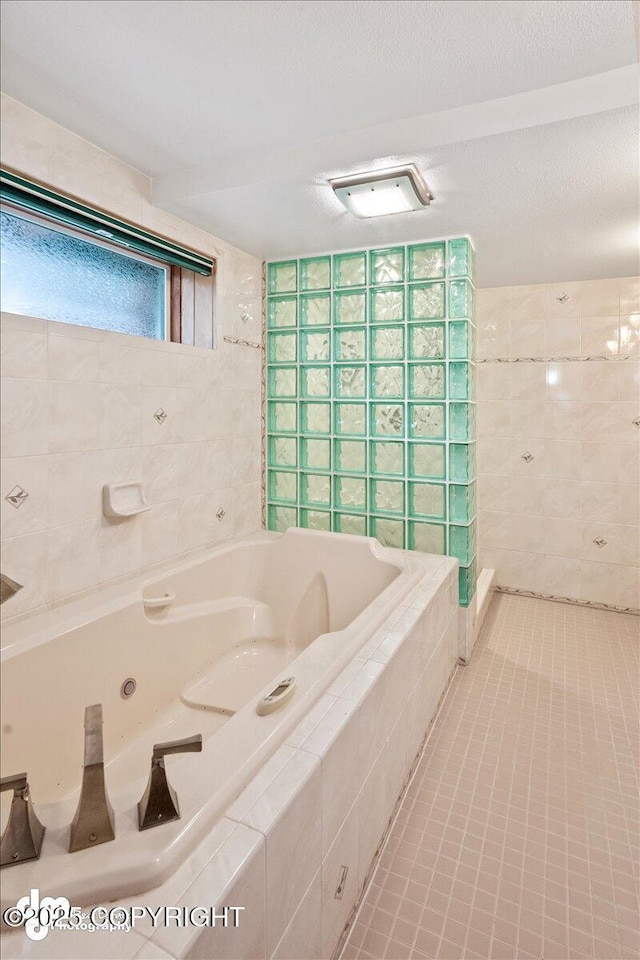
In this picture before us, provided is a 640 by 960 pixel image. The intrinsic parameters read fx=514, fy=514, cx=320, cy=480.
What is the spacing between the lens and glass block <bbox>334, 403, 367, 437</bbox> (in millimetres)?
2539

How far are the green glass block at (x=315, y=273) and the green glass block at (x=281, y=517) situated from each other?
44.7 inches

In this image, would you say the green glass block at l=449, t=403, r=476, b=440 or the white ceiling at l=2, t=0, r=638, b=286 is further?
the green glass block at l=449, t=403, r=476, b=440

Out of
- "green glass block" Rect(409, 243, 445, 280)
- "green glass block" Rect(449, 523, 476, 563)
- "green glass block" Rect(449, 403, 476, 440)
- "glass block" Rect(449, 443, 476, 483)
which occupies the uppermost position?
"green glass block" Rect(409, 243, 445, 280)

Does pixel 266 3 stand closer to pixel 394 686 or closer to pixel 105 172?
pixel 105 172

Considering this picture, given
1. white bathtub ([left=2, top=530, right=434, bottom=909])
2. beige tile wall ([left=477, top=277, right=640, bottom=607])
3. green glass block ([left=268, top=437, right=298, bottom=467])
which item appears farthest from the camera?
beige tile wall ([left=477, top=277, right=640, bottom=607])

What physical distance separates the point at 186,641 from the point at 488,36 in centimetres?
202

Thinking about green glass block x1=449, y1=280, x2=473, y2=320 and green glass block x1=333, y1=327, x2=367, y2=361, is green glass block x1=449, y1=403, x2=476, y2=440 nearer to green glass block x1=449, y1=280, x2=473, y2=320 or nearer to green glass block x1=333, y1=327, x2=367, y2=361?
green glass block x1=449, y1=280, x2=473, y2=320

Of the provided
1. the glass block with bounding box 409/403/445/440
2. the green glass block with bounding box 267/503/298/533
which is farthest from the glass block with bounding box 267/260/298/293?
the green glass block with bounding box 267/503/298/533

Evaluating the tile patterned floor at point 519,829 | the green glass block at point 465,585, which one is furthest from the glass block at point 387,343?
the tile patterned floor at point 519,829

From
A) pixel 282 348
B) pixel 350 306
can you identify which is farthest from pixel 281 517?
pixel 350 306

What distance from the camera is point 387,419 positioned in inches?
98.3

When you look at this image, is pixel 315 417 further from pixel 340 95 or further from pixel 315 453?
pixel 340 95

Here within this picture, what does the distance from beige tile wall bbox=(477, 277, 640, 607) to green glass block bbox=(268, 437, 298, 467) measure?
4.56ft

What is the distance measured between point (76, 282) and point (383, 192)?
1.10 meters
